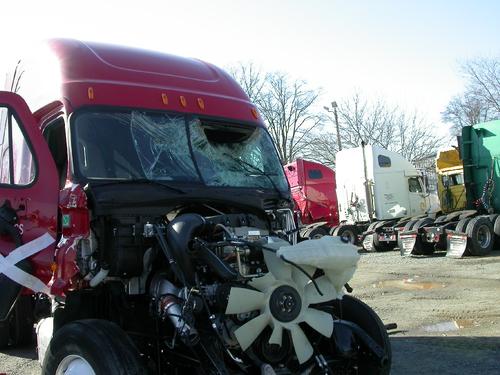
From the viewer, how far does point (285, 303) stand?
3.71m

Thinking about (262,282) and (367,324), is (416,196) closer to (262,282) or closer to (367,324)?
(367,324)

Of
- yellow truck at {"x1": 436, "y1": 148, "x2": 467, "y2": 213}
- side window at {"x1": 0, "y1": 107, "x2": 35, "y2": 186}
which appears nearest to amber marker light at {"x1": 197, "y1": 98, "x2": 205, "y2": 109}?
side window at {"x1": 0, "y1": 107, "x2": 35, "y2": 186}

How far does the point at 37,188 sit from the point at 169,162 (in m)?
1.08

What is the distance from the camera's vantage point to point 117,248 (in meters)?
4.20

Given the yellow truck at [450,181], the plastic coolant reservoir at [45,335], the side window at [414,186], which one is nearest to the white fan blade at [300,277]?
the plastic coolant reservoir at [45,335]

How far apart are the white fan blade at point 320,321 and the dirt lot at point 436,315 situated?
2.03 metres

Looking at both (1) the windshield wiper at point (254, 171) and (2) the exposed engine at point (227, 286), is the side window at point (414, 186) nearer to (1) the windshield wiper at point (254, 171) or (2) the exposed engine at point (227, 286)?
(1) the windshield wiper at point (254, 171)

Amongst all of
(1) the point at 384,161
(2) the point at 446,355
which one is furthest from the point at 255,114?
(1) the point at 384,161

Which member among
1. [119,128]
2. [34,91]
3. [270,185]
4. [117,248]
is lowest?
[117,248]

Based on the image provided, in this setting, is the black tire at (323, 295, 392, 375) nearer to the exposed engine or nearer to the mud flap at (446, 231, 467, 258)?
the exposed engine

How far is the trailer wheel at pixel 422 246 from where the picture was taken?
55.9 ft

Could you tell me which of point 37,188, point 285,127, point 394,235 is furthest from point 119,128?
point 285,127

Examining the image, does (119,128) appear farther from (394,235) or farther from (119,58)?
(394,235)

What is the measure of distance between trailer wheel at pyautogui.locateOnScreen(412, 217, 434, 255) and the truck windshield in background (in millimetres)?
12550
